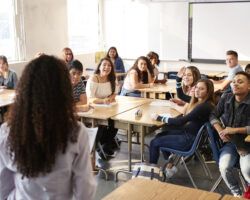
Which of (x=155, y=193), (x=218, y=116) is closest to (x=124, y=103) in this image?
(x=218, y=116)

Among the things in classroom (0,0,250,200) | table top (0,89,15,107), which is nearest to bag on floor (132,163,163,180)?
classroom (0,0,250,200)

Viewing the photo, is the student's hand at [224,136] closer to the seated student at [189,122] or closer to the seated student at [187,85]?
the seated student at [189,122]

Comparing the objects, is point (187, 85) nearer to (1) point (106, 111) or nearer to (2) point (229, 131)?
(1) point (106, 111)

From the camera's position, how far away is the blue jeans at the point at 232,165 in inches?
122

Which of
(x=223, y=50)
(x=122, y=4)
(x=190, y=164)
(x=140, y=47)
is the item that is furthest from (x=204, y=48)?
(x=190, y=164)

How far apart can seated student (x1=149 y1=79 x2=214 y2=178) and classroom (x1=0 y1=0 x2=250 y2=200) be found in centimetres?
1

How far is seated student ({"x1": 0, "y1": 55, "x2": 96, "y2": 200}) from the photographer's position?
4.48ft

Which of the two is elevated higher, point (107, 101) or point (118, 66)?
point (118, 66)

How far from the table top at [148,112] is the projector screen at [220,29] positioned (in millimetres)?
3686

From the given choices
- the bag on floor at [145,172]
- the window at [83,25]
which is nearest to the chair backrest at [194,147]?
the bag on floor at [145,172]

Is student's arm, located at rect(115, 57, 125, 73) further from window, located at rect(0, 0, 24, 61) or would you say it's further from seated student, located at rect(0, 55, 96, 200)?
seated student, located at rect(0, 55, 96, 200)

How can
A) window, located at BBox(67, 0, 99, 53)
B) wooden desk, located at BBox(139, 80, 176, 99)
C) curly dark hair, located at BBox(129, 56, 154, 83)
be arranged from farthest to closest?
window, located at BBox(67, 0, 99, 53) < curly dark hair, located at BBox(129, 56, 154, 83) < wooden desk, located at BBox(139, 80, 176, 99)

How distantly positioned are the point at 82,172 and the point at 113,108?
295 cm

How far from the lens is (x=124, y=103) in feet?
15.4
